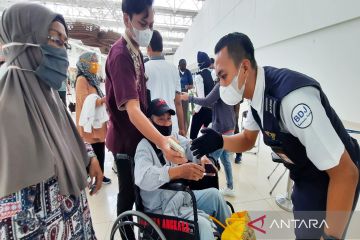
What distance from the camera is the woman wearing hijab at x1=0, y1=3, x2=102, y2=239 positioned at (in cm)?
67

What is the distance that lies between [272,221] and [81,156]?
1349 mm

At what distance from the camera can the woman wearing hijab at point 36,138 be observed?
2.19 feet

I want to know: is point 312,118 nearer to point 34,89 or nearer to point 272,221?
point 34,89

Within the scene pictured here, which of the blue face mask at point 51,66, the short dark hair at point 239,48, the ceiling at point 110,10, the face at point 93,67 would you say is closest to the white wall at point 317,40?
the short dark hair at point 239,48

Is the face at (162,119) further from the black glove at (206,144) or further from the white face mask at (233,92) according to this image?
the white face mask at (233,92)

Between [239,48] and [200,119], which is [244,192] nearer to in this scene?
[200,119]

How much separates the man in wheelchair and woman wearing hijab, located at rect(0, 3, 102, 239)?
1.00 ft

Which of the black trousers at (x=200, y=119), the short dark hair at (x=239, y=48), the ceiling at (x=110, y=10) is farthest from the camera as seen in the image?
the ceiling at (x=110, y=10)

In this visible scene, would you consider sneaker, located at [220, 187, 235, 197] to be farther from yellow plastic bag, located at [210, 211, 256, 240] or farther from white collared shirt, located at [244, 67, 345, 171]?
white collared shirt, located at [244, 67, 345, 171]

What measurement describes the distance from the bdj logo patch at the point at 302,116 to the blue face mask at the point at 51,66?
91 cm

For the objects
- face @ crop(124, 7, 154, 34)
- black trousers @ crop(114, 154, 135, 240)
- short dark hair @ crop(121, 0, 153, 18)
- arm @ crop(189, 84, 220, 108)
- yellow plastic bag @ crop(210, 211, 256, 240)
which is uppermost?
short dark hair @ crop(121, 0, 153, 18)

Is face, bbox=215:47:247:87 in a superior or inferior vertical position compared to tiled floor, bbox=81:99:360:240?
superior

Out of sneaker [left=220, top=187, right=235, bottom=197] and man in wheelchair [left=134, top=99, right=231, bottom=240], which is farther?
sneaker [left=220, top=187, right=235, bottom=197]

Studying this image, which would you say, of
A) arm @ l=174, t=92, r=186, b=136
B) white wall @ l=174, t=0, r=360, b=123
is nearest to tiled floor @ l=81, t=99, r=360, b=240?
white wall @ l=174, t=0, r=360, b=123
